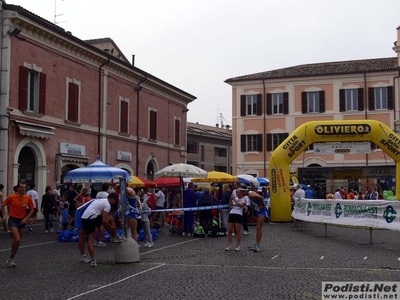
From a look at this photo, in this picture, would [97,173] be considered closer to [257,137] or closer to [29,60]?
[29,60]

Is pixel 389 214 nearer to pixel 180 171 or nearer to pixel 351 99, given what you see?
pixel 180 171

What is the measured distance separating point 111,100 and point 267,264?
2338 centimetres

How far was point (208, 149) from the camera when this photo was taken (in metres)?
67.4

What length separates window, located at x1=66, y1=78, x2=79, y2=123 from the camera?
29.6 metres

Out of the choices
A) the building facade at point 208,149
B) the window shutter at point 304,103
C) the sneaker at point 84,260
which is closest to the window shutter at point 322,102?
the window shutter at point 304,103

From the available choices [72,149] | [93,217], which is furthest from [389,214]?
[72,149]

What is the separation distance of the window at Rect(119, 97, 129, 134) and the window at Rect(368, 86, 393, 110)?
20.4 m

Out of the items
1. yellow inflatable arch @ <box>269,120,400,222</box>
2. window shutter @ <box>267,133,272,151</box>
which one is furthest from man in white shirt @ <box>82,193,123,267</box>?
window shutter @ <box>267,133,272,151</box>

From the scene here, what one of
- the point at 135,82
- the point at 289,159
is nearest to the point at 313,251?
the point at 289,159

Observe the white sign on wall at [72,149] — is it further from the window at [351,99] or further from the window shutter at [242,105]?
the window at [351,99]

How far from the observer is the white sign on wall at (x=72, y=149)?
2866 centimetres

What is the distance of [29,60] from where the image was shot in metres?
26.3

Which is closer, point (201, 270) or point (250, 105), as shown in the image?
point (201, 270)

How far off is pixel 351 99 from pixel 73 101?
2473 cm
